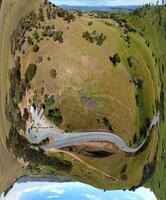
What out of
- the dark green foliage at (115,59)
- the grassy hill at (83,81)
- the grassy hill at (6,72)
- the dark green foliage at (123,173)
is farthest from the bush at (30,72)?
the dark green foliage at (123,173)

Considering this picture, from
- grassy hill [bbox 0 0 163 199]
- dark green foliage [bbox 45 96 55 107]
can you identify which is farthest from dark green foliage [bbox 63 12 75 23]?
dark green foliage [bbox 45 96 55 107]

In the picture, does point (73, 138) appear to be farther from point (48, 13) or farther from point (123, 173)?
point (48, 13)

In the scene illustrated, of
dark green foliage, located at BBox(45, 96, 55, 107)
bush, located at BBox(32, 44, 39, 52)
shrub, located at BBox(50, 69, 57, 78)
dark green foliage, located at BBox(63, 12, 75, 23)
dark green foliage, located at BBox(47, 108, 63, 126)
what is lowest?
dark green foliage, located at BBox(47, 108, 63, 126)

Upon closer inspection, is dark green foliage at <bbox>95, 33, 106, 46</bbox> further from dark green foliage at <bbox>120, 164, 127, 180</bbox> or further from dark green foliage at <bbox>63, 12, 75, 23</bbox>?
dark green foliage at <bbox>120, 164, 127, 180</bbox>

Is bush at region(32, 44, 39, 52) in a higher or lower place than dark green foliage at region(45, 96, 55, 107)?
higher

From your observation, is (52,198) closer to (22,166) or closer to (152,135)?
(22,166)

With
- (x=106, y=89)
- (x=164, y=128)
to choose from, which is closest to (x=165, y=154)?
(x=164, y=128)

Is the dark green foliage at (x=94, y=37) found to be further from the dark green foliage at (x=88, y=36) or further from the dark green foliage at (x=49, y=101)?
the dark green foliage at (x=49, y=101)
